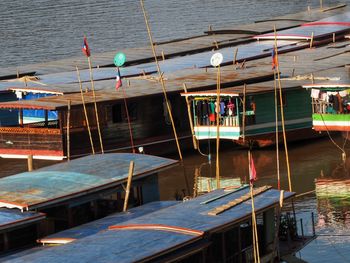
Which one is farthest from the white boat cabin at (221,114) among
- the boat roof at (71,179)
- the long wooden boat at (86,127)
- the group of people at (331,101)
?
the boat roof at (71,179)

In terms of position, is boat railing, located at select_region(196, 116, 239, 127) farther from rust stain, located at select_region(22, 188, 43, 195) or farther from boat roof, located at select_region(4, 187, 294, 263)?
rust stain, located at select_region(22, 188, 43, 195)

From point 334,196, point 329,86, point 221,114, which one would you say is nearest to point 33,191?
point 334,196

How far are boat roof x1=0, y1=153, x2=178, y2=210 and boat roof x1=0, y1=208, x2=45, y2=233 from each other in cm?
12

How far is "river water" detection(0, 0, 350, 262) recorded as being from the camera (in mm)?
27172

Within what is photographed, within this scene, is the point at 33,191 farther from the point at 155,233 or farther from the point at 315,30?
the point at 315,30

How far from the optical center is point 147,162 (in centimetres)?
2389

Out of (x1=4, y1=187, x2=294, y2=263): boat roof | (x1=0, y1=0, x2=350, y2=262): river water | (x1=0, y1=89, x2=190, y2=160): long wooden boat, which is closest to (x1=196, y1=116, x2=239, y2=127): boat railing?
(x1=0, y1=0, x2=350, y2=262): river water

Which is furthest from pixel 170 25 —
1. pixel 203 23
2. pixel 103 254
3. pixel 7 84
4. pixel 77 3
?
pixel 103 254

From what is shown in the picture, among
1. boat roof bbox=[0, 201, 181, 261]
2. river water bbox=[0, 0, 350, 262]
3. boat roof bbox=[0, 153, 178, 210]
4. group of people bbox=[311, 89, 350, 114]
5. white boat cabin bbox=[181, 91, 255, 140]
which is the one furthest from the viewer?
white boat cabin bbox=[181, 91, 255, 140]

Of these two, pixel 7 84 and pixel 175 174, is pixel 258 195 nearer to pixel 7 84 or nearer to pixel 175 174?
pixel 175 174

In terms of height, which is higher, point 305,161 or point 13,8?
point 13,8

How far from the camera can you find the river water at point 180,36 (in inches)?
1070

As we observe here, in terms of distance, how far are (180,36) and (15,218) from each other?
41.9 meters

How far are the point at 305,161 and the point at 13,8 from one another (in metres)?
44.3
